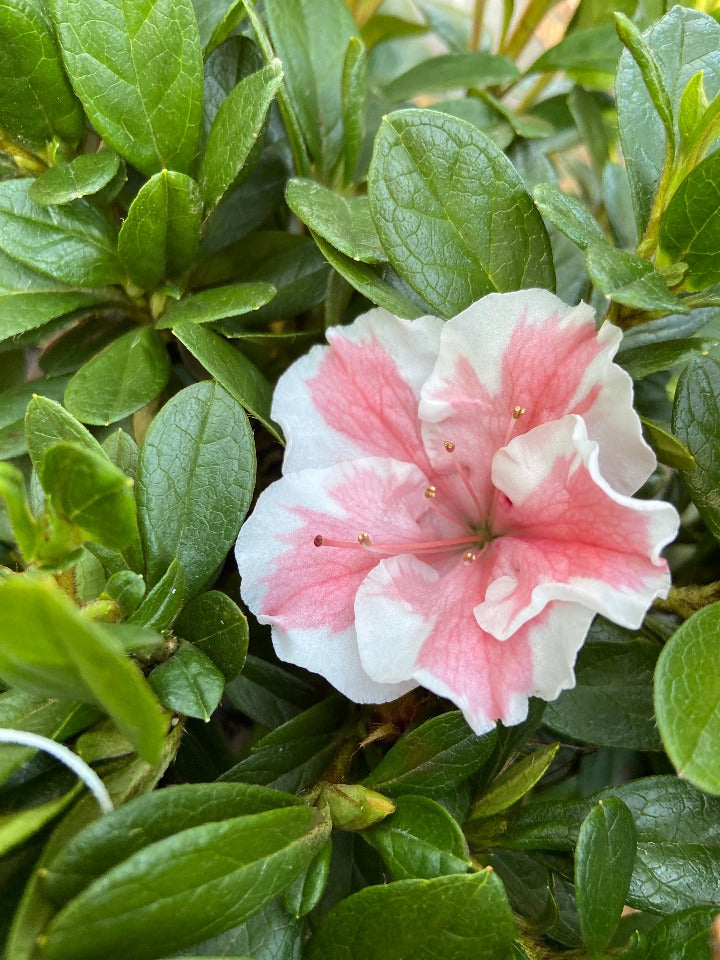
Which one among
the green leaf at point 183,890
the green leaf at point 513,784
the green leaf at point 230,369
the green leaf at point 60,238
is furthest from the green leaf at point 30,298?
the green leaf at point 513,784

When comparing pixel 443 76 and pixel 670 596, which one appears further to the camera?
pixel 443 76

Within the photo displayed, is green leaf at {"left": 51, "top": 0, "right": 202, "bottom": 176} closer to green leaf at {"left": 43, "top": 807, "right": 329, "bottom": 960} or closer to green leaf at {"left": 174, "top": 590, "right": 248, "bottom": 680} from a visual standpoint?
green leaf at {"left": 174, "top": 590, "right": 248, "bottom": 680}

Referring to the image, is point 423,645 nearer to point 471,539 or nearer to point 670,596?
point 471,539

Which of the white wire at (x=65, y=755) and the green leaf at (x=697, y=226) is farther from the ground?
the green leaf at (x=697, y=226)

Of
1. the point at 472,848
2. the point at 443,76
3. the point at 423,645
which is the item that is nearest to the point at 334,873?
the point at 472,848

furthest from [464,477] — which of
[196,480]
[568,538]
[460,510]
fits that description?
[196,480]

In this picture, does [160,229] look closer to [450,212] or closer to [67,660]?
[450,212]

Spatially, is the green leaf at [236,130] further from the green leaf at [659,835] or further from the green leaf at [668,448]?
the green leaf at [659,835]
